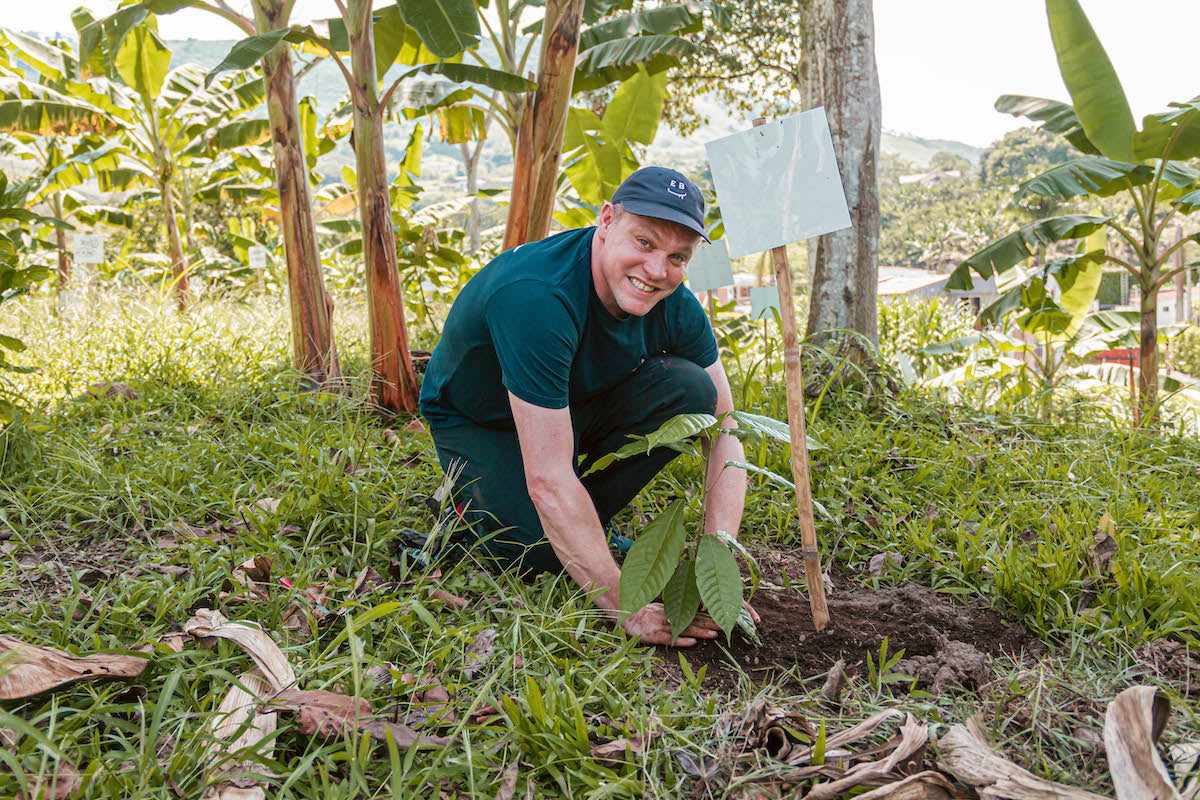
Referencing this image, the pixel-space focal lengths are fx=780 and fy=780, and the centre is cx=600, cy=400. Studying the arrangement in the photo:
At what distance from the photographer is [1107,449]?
292cm

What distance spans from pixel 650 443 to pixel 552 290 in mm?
541

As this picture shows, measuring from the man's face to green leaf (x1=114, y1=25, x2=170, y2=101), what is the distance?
481 cm

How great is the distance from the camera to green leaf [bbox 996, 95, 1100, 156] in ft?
12.9

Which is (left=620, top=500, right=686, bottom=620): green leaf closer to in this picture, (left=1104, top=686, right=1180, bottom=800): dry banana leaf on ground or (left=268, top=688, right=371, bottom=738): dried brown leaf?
(left=268, top=688, right=371, bottom=738): dried brown leaf

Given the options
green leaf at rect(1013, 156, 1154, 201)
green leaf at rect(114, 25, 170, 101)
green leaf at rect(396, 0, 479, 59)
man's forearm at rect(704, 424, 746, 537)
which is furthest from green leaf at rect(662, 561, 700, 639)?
green leaf at rect(114, 25, 170, 101)

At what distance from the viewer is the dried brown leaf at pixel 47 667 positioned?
1316 millimetres

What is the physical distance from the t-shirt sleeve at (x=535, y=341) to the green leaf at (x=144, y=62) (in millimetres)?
4725

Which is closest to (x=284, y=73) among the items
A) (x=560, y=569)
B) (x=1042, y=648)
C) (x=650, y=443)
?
(x=560, y=569)

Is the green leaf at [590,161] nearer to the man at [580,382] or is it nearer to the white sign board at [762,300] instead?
the white sign board at [762,300]

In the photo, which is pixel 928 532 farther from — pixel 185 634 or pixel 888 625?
pixel 185 634

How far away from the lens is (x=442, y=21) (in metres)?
3.06

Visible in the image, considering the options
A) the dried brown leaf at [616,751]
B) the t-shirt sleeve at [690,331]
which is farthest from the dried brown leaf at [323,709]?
the t-shirt sleeve at [690,331]

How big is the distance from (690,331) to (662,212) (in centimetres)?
56

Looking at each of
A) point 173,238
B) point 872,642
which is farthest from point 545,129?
point 173,238
